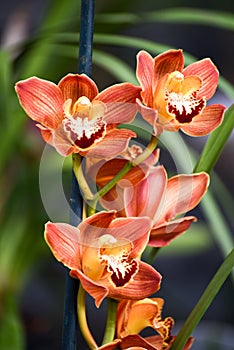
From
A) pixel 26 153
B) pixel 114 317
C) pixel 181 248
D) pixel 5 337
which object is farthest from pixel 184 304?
pixel 114 317

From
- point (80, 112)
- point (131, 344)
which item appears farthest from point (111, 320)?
point (80, 112)

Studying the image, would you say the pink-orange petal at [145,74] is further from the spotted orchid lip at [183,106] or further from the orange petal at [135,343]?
the orange petal at [135,343]

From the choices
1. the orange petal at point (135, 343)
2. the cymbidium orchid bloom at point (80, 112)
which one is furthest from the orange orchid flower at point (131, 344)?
the cymbidium orchid bloom at point (80, 112)

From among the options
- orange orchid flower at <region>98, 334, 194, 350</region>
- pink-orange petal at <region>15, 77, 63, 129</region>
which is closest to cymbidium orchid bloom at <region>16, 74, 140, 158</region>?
pink-orange petal at <region>15, 77, 63, 129</region>

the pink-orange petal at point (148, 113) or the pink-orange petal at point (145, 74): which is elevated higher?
the pink-orange petal at point (145, 74)

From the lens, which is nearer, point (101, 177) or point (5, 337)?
point (101, 177)

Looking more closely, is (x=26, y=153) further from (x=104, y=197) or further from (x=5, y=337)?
(x=104, y=197)
